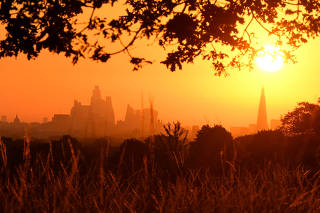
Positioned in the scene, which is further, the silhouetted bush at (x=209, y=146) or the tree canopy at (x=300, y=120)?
the tree canopy at (x=300, y=120)

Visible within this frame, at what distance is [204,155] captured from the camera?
55.1 feet

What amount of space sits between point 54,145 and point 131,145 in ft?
13.2

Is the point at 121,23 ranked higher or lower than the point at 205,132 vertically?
higher

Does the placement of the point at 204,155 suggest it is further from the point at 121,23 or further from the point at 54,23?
the point at 54,23

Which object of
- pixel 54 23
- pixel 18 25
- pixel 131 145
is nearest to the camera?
pixel 18 25

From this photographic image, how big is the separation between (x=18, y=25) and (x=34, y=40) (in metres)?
0.42

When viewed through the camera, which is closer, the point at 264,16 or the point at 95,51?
the point at 95,51

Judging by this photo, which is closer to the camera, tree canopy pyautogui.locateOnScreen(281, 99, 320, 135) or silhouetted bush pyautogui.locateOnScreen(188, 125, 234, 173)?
silhouetted bush pyautogui.locateOnScreen(188, 125, 234, 173)

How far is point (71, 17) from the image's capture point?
8.49m

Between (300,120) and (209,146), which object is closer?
(209,146)

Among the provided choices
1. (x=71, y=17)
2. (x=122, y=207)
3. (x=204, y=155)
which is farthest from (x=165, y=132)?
(x=204, y=155)

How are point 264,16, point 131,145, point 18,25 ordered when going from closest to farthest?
point 18,25 < point 264,16 < point 131,145

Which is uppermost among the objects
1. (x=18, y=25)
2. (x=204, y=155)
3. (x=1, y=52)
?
(x=18, y=25)

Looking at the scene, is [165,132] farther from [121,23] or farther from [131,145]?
[131,145]
